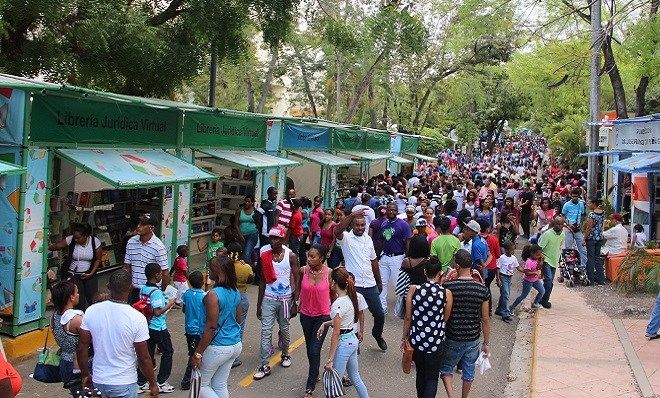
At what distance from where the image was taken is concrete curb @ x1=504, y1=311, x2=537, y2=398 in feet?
25.0

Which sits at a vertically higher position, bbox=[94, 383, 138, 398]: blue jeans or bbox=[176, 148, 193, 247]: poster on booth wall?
bbox=[176, 148, 193, 247]: poster on booth wall

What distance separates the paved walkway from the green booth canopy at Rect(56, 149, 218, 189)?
17.6 ft

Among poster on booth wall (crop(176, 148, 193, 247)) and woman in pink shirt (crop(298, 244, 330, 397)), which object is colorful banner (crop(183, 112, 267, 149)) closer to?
poster on booth wall (crop(176, 148, 193, 247))

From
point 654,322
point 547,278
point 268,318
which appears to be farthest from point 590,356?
point 268,318

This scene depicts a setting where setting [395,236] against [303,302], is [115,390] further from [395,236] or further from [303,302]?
[395,236]

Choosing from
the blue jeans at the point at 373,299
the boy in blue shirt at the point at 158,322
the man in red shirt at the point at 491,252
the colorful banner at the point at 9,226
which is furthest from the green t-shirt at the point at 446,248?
the colorful banner at the point at 9,226

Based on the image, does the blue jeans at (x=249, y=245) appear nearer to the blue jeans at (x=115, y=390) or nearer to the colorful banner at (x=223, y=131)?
the colorful banner at (x=223, y=131)

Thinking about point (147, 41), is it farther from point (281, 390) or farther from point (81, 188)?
point (281, 390)

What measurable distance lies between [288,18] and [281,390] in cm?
1046

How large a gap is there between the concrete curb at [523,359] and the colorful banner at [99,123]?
610 centimetres

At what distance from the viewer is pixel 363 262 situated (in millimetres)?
8031

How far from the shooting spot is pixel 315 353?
22.0 ft

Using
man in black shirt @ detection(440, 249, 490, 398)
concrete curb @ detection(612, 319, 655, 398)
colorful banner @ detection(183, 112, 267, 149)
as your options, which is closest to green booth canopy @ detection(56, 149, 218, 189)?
colorful banner @ detection(183, 112, 267, 149)

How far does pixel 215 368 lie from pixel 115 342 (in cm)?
110
